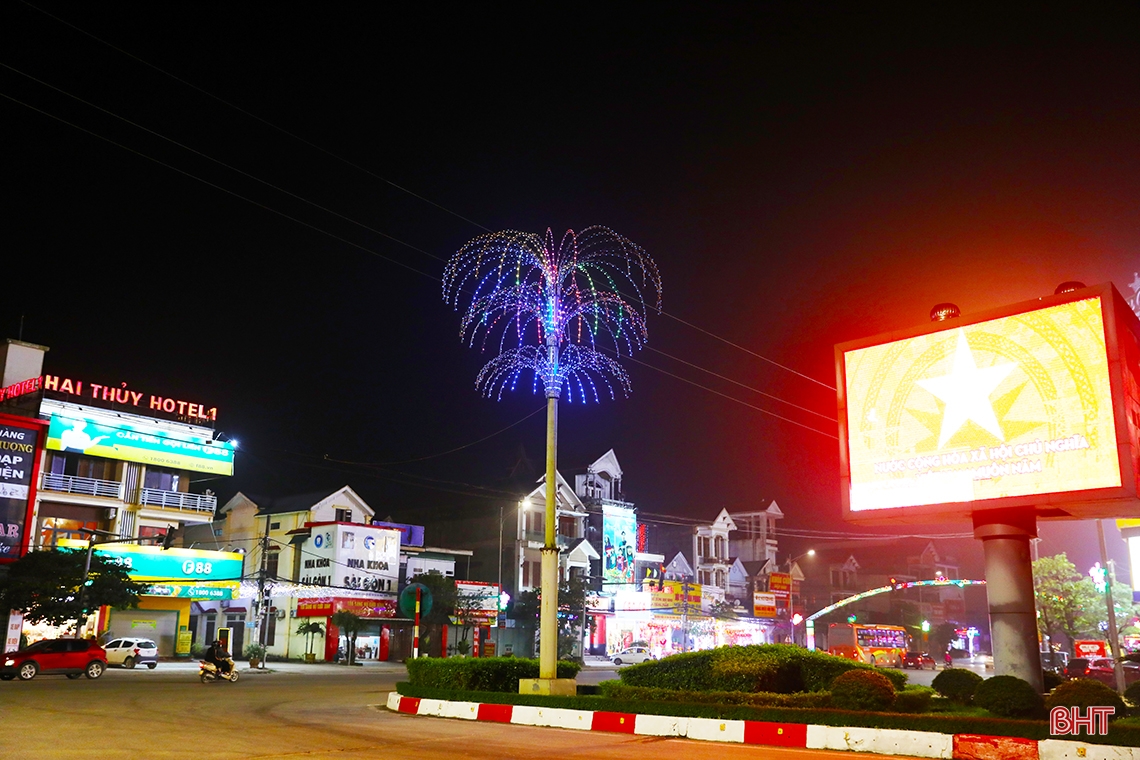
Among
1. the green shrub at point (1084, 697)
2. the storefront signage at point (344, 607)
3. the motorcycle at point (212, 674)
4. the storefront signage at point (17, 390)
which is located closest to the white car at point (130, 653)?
the motorcycle at point (212, 674)

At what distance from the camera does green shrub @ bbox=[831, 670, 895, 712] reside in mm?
16297

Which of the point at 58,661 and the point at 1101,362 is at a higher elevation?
the point at 1101,362

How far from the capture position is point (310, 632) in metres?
55.5

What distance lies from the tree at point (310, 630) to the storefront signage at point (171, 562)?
5728 millimetres

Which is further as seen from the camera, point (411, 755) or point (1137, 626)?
point (1137, 626)

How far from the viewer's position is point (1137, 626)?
6300cm

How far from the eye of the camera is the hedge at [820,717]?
13859 mm

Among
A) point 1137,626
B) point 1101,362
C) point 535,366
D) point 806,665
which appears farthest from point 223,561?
point 1137,626

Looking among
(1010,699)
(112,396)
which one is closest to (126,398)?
(112,396)

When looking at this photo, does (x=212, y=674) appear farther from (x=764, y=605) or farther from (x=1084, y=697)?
(x=764, y=605)

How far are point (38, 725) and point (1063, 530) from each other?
362ft

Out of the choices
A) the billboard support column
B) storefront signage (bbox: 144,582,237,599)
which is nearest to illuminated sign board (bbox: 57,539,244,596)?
storefront signage (bbox: 144,582,237,599)

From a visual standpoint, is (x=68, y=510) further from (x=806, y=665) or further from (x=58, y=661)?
(x=806, y=665)

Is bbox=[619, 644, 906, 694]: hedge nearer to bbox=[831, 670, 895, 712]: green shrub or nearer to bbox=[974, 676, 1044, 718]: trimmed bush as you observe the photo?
bbox=[831, 670, 895, 712]: green shrub
